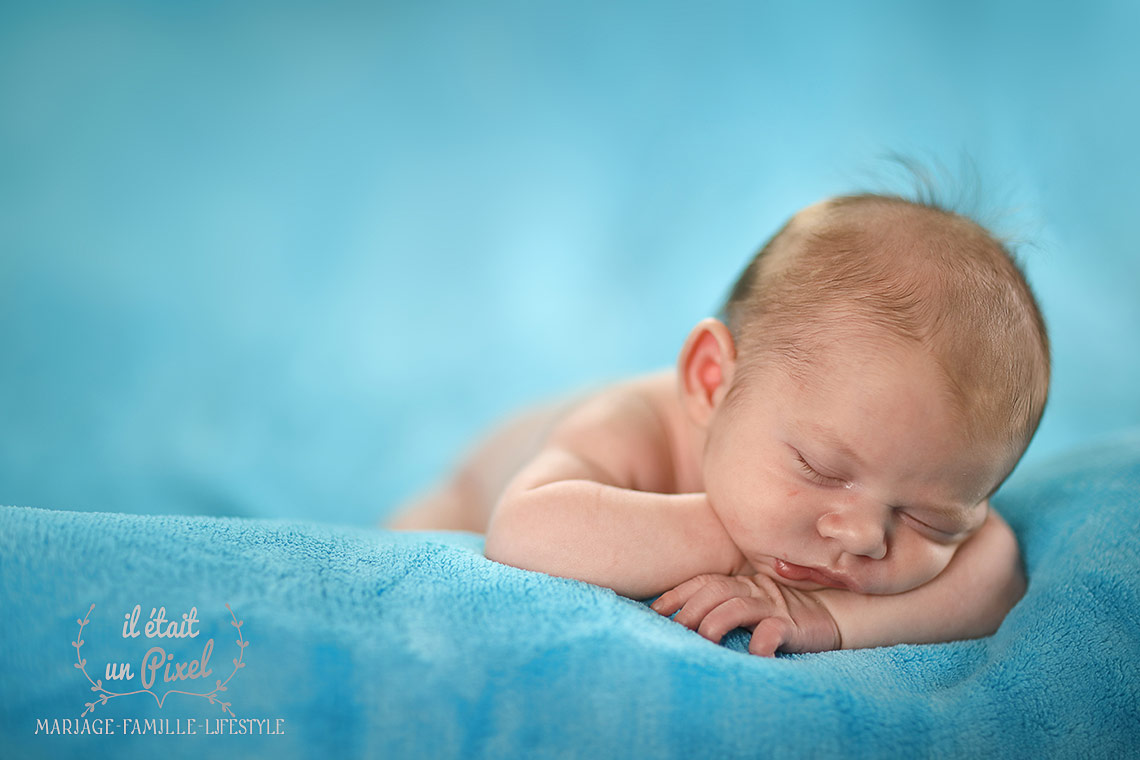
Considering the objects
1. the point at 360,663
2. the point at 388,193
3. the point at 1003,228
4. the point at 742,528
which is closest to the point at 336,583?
the point at 360,663

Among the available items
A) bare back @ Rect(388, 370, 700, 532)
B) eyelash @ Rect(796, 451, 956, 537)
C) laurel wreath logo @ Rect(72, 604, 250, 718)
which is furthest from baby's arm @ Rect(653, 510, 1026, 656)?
laurel wreath logo @ Rect(72, 604, 250, 718)

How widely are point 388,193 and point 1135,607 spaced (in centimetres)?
196

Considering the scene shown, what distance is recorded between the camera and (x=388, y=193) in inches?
93.3

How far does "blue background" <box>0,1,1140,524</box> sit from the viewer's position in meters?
1.96

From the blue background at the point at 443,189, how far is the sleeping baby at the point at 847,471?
3.27 ft

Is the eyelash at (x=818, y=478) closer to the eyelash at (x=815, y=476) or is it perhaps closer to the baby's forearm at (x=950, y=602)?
the eyelash at (x=815, y=476)

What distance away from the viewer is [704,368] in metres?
1.16

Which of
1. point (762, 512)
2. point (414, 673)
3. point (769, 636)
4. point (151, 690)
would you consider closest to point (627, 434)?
point (762, 512)

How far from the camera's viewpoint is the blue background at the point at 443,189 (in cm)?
196

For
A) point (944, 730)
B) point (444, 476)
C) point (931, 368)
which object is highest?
point (444, 476)

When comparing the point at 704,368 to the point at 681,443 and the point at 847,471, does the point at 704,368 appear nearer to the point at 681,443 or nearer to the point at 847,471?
the point at 681,443

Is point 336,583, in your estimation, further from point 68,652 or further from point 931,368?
point 931,368

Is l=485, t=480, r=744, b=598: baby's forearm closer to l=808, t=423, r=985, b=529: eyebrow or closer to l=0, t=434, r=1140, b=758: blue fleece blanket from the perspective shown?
l=0, t=434, r=1140, b=758: blue fleece blanket

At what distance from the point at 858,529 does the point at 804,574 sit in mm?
92
